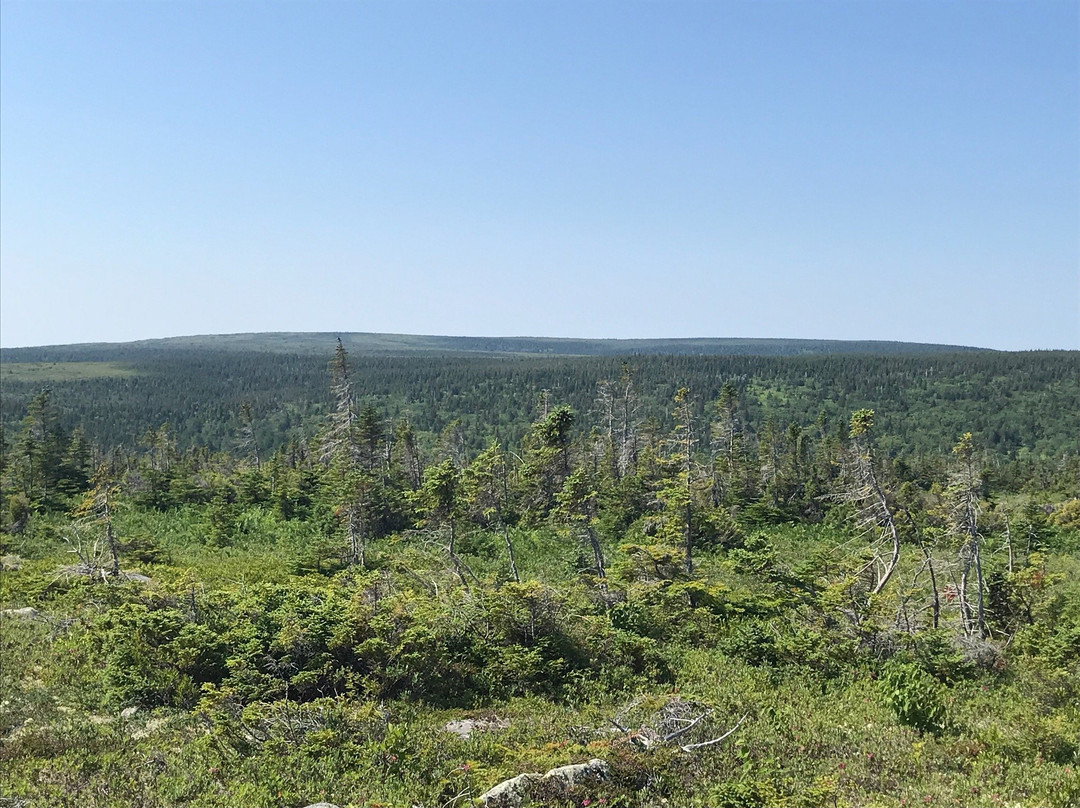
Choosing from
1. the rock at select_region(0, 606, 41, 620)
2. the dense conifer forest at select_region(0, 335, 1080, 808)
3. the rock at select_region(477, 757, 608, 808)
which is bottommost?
the rock at select_region(0, 606, 41, 620)

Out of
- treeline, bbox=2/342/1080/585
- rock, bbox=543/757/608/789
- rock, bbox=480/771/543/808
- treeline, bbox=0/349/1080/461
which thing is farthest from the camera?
treeline, bbox=0/349/1080/461

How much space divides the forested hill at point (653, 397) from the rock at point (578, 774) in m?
93.5

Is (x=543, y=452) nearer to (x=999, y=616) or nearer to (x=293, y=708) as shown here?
(x=293, y=708)

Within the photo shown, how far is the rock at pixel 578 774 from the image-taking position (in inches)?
368

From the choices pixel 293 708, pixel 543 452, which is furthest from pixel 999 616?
pixel 293 708

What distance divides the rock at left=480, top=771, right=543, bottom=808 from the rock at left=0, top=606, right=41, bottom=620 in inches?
724

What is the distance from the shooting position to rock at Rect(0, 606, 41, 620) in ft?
68.5

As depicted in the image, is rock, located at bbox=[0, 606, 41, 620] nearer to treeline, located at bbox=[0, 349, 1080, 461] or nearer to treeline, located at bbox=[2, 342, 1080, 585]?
treeline, located at bbox=[2, 342, 1080, 585]

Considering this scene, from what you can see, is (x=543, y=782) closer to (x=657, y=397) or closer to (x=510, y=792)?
(x=510, y=792)

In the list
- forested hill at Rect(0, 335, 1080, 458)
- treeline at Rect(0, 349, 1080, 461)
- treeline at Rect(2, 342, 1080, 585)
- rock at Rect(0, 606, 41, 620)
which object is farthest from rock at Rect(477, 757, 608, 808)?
forested hill at Rect(0, 335, 1080, 458)

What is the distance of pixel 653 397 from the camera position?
146 m

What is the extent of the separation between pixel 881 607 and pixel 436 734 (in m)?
12.7

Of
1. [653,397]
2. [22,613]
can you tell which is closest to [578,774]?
[22,613]

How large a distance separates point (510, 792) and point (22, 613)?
766 inches
